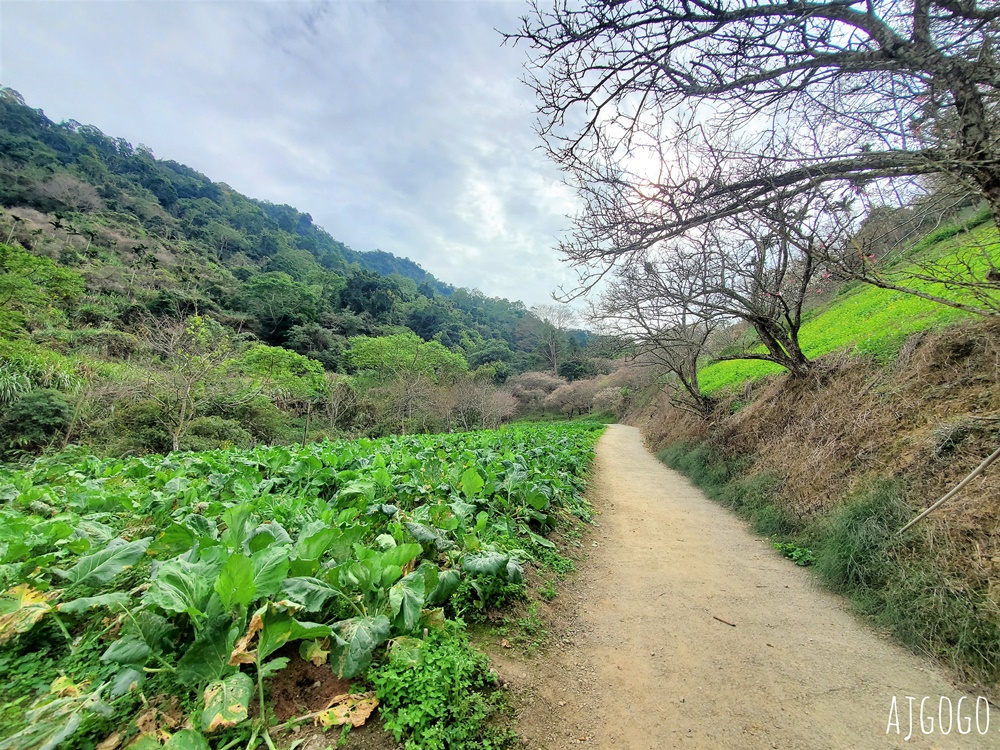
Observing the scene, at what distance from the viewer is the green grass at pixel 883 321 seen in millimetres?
6059

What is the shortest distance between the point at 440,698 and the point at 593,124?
4.80 metres

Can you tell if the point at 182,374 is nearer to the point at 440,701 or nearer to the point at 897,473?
the point at 440,701

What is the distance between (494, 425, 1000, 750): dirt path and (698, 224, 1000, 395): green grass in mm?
3707

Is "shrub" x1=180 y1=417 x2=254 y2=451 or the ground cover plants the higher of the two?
the ground cover plants

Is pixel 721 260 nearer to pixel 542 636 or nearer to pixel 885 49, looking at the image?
pixel 885 49

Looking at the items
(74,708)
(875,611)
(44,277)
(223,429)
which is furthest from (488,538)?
(44,277)

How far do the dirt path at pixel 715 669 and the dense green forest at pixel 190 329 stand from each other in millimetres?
10329

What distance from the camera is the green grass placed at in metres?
6.06

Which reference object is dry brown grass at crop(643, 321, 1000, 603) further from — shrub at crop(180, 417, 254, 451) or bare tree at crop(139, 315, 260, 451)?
shrub at crop(180, 417, 254, 451)

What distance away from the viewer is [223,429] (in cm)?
1576

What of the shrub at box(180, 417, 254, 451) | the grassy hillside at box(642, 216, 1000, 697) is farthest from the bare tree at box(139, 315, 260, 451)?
the grassy hillside at box(642, 216, 1000, 697)

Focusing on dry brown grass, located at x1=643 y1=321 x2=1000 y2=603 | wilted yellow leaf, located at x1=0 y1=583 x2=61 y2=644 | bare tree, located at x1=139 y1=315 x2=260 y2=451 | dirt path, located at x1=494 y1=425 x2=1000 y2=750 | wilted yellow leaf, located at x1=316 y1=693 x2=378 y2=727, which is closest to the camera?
wilted yellow leaf, located at x1=316 y1=693 x2=378 y2=727

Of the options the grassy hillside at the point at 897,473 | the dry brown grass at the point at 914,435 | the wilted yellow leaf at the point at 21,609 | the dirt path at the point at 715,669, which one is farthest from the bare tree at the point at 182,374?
the dry brown grass at the point at 914,435

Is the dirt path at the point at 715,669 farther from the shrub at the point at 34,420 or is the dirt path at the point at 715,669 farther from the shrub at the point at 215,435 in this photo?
the shrub at the point at 34,420
